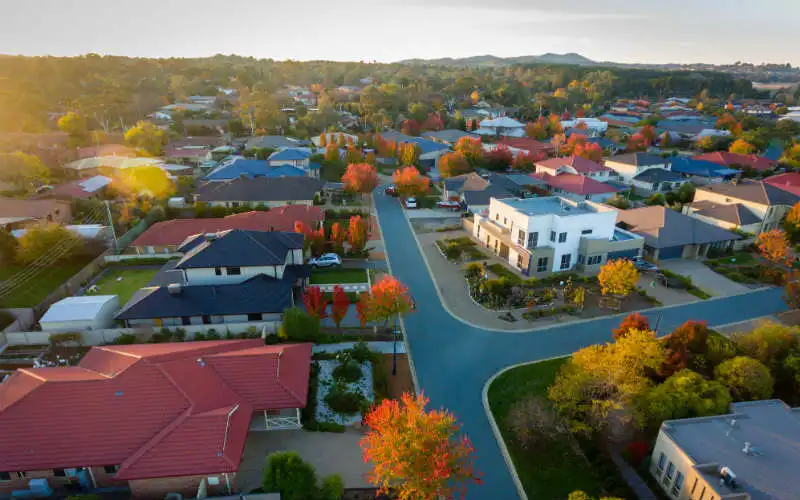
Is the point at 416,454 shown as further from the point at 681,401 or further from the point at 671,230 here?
the point at 671,230

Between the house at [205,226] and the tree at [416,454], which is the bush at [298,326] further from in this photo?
the house at [205,226]

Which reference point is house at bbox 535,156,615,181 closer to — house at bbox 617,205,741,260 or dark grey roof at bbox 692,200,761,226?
dark grey roof at bbox 692,200,761,226

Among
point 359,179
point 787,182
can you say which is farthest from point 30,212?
point 787,182

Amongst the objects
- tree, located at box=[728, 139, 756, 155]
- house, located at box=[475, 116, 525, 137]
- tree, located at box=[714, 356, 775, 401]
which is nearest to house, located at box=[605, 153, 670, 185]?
tree, located at box=[728, 139, 756, 155]

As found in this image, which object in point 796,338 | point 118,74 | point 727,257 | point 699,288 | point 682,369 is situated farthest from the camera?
point 118,74

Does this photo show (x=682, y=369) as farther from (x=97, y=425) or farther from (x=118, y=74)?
(x=118, y=74)

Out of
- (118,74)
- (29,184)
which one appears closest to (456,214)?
(29,184)
